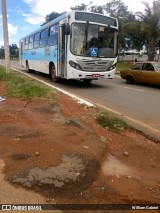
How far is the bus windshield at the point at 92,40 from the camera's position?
13555 millimetres

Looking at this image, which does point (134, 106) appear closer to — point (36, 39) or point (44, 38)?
point (44, 38)

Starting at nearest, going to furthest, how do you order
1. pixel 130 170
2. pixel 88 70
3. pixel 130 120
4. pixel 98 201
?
pixel 98 201 < pixel 130 170 < pixel 130 120 < pixel 88 70

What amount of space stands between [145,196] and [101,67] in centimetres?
1099

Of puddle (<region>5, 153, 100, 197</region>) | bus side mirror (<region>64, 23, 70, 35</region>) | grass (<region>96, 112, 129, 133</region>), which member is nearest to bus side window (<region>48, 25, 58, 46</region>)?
bus side mirror (<region>64, 23, 70, 35</region>)

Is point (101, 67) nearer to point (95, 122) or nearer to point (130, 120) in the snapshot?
point (130, 120)

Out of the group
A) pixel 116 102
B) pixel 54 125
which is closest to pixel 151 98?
pixel 116 102

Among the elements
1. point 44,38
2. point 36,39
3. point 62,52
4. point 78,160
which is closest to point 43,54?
point 44,38

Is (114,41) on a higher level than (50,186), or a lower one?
higher

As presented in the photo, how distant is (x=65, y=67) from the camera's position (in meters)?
14.3

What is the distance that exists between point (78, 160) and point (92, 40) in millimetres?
9860

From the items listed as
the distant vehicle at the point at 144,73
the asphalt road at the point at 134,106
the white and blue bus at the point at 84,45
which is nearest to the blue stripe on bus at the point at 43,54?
the white and blue bus at the point at 84,45

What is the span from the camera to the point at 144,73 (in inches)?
661

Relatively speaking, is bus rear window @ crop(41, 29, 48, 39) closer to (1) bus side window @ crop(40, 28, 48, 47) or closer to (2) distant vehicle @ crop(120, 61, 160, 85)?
(1) bus side window @ crop(40, 28, 48, 47)

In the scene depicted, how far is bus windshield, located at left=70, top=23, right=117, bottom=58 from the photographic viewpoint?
13.6m
